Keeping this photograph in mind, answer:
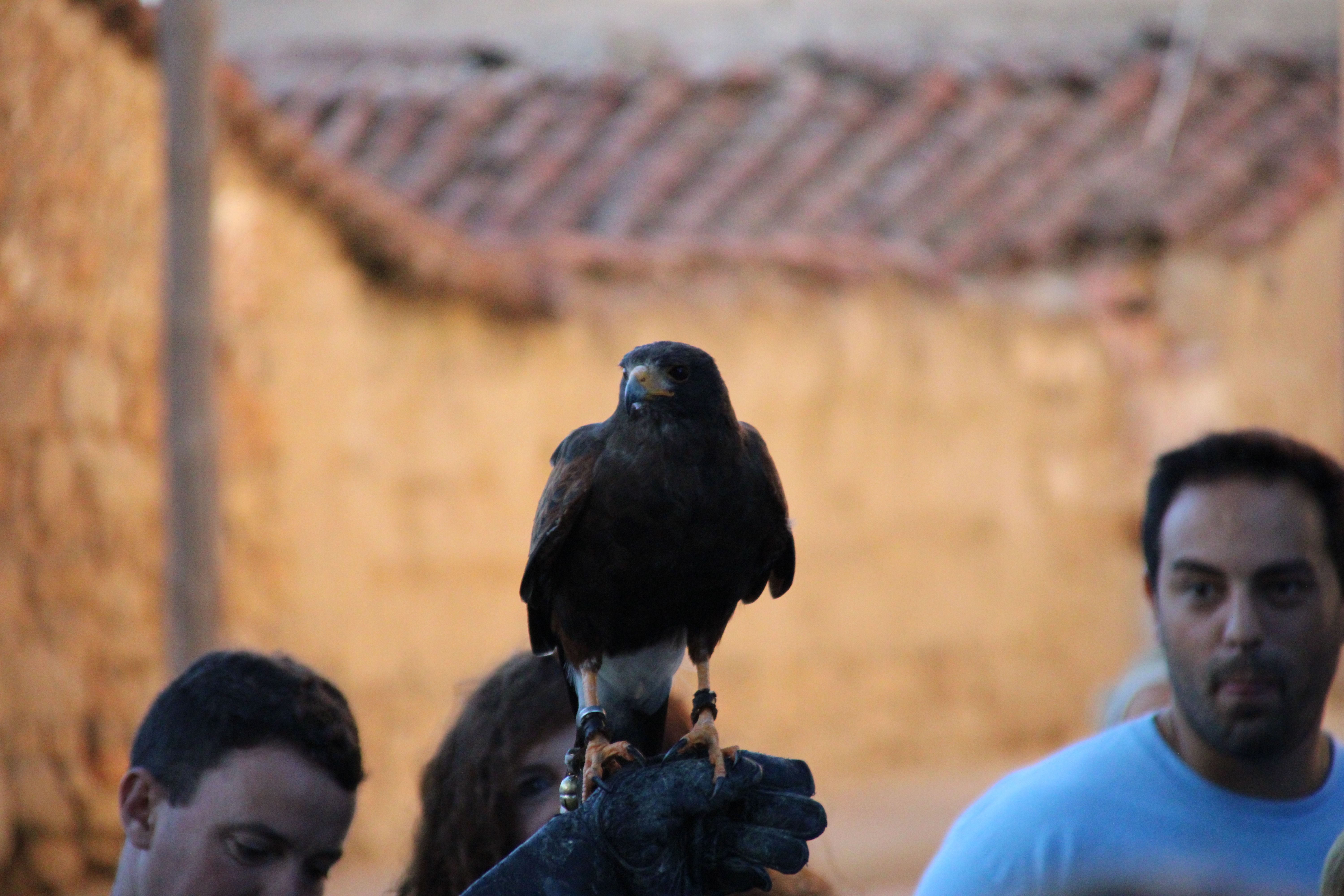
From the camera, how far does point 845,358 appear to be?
9906 millimetres

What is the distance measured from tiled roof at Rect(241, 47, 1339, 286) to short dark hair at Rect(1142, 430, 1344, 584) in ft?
19.4

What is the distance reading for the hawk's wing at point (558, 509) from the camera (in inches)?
88.2

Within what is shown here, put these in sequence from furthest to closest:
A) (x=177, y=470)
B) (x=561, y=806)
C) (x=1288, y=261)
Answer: (x=1288, y=261) < (x=177, y=470) < (x=561, y=806)

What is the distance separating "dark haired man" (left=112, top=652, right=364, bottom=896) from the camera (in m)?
2.57

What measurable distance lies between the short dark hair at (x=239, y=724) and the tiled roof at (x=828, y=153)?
6329mm

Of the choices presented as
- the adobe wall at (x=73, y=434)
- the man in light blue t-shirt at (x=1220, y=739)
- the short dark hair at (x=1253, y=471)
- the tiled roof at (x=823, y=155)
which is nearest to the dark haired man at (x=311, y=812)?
the man in light blue t-shirt at (x=1220, y=739)

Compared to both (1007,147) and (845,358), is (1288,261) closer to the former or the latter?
(1007,147)

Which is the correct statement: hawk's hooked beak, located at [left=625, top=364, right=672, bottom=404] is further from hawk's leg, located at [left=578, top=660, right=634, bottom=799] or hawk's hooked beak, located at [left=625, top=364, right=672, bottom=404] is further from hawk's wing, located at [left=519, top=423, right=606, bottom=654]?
hawk's leg, located at [left=578, top=660, right=634, bottom=799]

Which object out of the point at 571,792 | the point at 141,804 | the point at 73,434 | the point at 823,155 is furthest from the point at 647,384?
the point at 823,155

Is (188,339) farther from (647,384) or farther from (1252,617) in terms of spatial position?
(1252,617)

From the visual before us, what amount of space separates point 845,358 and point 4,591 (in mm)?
5716

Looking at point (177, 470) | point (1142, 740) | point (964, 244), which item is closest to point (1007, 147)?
point (964, 244)

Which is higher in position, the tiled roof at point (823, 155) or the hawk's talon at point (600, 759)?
the tiled roof at point (823, 155)

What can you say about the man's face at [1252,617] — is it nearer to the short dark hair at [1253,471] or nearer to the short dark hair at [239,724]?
the short dark hair at [1253,471]
